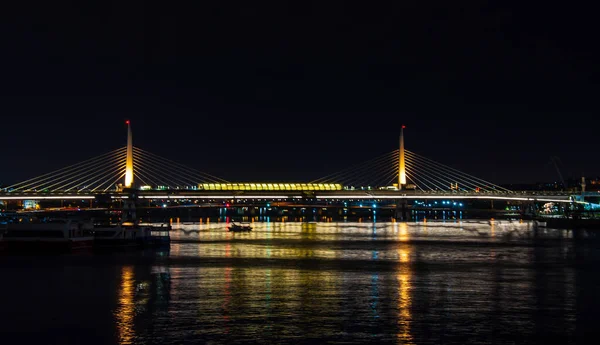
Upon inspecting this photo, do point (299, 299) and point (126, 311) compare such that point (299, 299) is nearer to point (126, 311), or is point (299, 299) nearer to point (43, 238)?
point (126, 311)

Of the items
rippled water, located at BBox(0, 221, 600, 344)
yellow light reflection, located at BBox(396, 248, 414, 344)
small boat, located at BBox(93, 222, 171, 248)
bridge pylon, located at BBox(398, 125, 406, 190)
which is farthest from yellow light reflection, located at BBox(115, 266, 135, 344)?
bridge pylon, located at BBox(398, 125, 406, 190)

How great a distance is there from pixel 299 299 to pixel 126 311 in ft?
21.7

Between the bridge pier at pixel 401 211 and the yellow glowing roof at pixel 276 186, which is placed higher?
the yellow glowing roof at pixel 276 186

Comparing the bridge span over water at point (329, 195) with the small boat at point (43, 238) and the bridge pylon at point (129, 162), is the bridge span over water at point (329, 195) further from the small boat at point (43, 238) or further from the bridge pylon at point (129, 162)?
the small boat at point (43, 238)

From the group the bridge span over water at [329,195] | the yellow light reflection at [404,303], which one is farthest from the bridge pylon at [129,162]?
the yellow light reflection at [404,303]

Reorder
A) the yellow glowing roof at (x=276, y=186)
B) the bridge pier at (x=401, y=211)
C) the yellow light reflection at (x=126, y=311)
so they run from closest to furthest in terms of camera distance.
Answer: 1. the yellow light reflection at (x=126, y=311)
2. the bridge pier at (x=401, y=211)
3. the yellow glowing roof at (x=276, y=186)

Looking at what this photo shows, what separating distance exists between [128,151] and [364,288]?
86.7 m

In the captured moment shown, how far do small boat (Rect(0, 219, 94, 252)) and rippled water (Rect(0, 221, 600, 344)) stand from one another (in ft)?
10.5

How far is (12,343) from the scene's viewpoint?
72.0 feet

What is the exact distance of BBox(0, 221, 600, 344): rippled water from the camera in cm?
2311

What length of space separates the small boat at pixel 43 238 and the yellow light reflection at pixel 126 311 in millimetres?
17494

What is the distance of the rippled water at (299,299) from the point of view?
23.1 meters

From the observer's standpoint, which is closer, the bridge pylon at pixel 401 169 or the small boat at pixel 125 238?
the small boat at pixel 125 238

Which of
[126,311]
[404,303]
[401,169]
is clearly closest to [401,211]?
[401,169]
